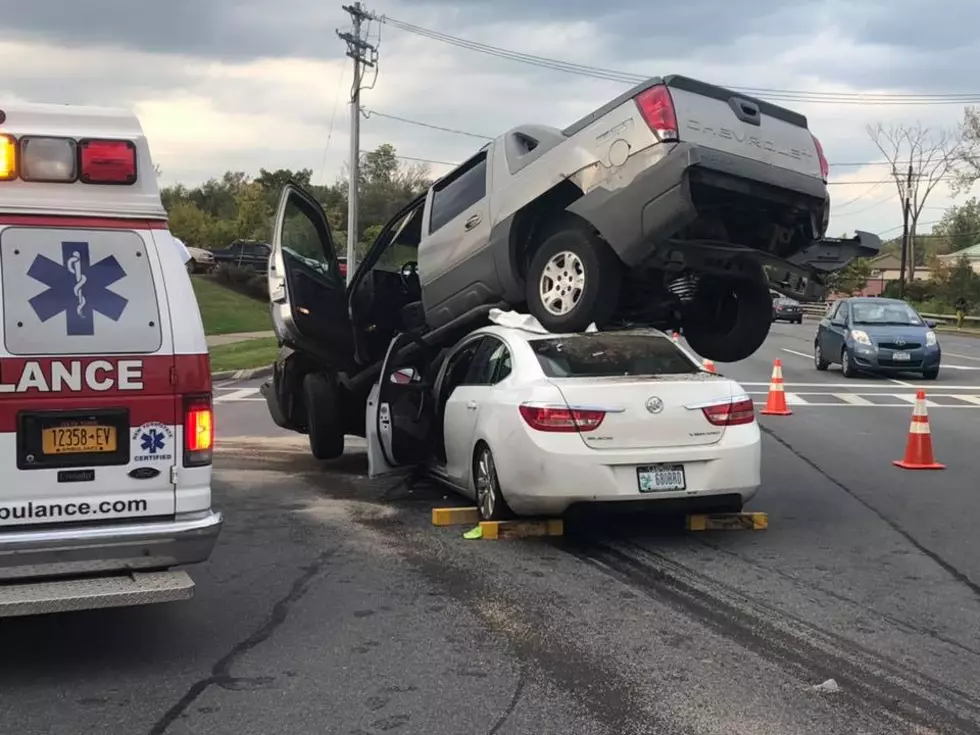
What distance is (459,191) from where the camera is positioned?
9.79 metres

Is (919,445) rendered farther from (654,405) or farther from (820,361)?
(820,361)

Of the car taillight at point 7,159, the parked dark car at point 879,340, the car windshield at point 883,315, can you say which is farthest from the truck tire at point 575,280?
the car windshield at point 883,315

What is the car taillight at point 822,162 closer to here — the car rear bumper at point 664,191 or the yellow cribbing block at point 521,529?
the car rear bumper at point 664,191

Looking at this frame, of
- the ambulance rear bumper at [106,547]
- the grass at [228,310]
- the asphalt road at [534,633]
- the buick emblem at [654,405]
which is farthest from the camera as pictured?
the grass at [228,310]

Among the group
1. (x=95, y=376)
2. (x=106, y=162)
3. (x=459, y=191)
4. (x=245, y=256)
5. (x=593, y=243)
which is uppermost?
(x=245, y=256)

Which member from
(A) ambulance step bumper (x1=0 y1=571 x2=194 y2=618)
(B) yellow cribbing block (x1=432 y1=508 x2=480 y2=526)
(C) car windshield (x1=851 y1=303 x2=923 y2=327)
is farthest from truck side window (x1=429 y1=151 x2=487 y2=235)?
(C) car windshield (x1=851 y1=303 x2=923 y2=327)

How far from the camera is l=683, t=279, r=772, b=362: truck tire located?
9000mm

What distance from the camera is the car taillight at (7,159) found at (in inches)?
196

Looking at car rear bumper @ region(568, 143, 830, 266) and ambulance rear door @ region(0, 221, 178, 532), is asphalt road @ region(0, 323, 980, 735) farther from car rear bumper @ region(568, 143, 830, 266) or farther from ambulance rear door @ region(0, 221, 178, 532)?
car rear bumper @ region(568, 143, 830, 266)

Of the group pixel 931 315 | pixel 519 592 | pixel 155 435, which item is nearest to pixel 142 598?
pixel 155 435

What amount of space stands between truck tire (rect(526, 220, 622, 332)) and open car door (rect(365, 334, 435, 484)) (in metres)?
1.26

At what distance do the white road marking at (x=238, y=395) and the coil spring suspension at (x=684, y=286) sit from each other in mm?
10222

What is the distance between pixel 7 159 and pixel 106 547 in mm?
1783

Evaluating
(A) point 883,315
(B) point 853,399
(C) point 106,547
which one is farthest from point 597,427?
(A) point 883,315
